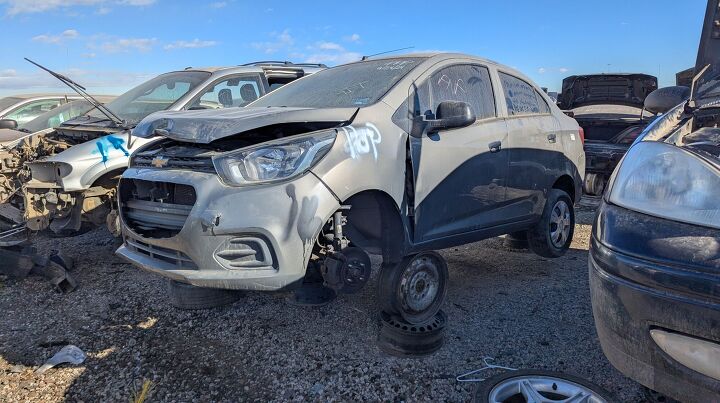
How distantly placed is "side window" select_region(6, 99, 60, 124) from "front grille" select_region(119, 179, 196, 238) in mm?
7173

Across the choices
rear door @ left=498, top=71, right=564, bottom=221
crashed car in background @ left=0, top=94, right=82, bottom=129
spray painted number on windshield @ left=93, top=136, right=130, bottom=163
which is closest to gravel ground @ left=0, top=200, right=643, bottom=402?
rear door @ left=498, top=71, right=564, bottom=221

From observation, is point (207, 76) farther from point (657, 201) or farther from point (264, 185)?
point (657, 201)

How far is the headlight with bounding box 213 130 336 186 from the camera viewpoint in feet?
8.86

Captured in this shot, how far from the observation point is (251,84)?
6207mm

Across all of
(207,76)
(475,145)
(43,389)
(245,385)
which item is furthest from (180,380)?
(207,76)

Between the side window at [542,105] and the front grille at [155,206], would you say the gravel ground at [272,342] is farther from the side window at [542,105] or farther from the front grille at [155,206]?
the side window at [542,105]

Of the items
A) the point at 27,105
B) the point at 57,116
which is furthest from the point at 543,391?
the point at 27,105

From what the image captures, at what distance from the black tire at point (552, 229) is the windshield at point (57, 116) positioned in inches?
Result: 247

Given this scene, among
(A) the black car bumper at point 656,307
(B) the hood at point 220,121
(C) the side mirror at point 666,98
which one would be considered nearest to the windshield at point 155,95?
(B) the hood at point 220,121

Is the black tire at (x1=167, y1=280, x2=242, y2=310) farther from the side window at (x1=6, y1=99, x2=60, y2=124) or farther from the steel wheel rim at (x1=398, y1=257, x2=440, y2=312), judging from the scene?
the side window at (x1=6, y1=99, x2=60, y2=124)

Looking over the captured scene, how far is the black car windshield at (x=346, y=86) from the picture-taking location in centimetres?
341

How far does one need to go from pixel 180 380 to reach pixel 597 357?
8.10ft

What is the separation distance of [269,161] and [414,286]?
1.37 m

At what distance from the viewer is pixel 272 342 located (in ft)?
11.3
